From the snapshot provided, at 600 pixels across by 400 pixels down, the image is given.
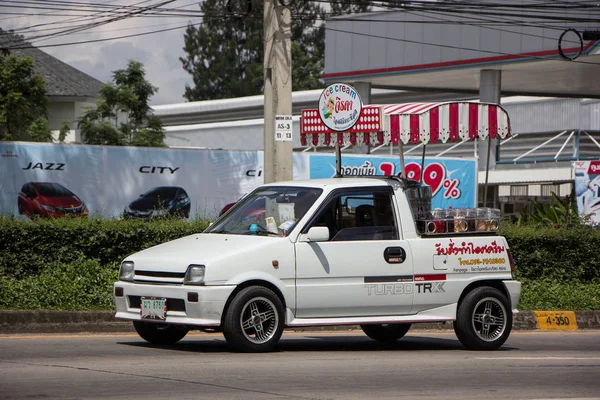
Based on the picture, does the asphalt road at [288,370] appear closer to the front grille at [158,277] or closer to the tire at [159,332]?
the tire at [159,332]

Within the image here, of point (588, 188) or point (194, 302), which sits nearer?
point (194, 302)

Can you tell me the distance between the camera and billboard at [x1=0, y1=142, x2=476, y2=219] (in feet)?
81.4

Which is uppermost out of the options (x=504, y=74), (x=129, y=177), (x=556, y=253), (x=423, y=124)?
(x=504, y=74)

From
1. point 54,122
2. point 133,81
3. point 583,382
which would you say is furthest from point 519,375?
point 54,122

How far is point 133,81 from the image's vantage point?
3881 centimetres

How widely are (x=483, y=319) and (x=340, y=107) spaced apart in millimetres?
4627

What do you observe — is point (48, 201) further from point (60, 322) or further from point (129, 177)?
point (60, 322)

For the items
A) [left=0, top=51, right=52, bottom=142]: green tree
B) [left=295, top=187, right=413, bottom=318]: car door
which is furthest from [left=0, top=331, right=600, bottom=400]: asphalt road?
[left=0, top=51, right=52, bottom=142]: green tree

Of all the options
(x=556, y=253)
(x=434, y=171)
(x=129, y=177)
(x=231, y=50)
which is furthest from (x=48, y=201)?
(x=231, y=50)

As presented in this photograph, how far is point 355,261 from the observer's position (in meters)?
10.9

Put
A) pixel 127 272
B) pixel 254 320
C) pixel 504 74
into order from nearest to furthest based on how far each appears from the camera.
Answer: pixel 254 320 → pixel 127 272 → pixel 504 74

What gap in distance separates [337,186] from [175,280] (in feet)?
7.03

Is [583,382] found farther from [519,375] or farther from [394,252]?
[394,252]

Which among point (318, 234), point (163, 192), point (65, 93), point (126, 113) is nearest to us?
point (318, 234)
